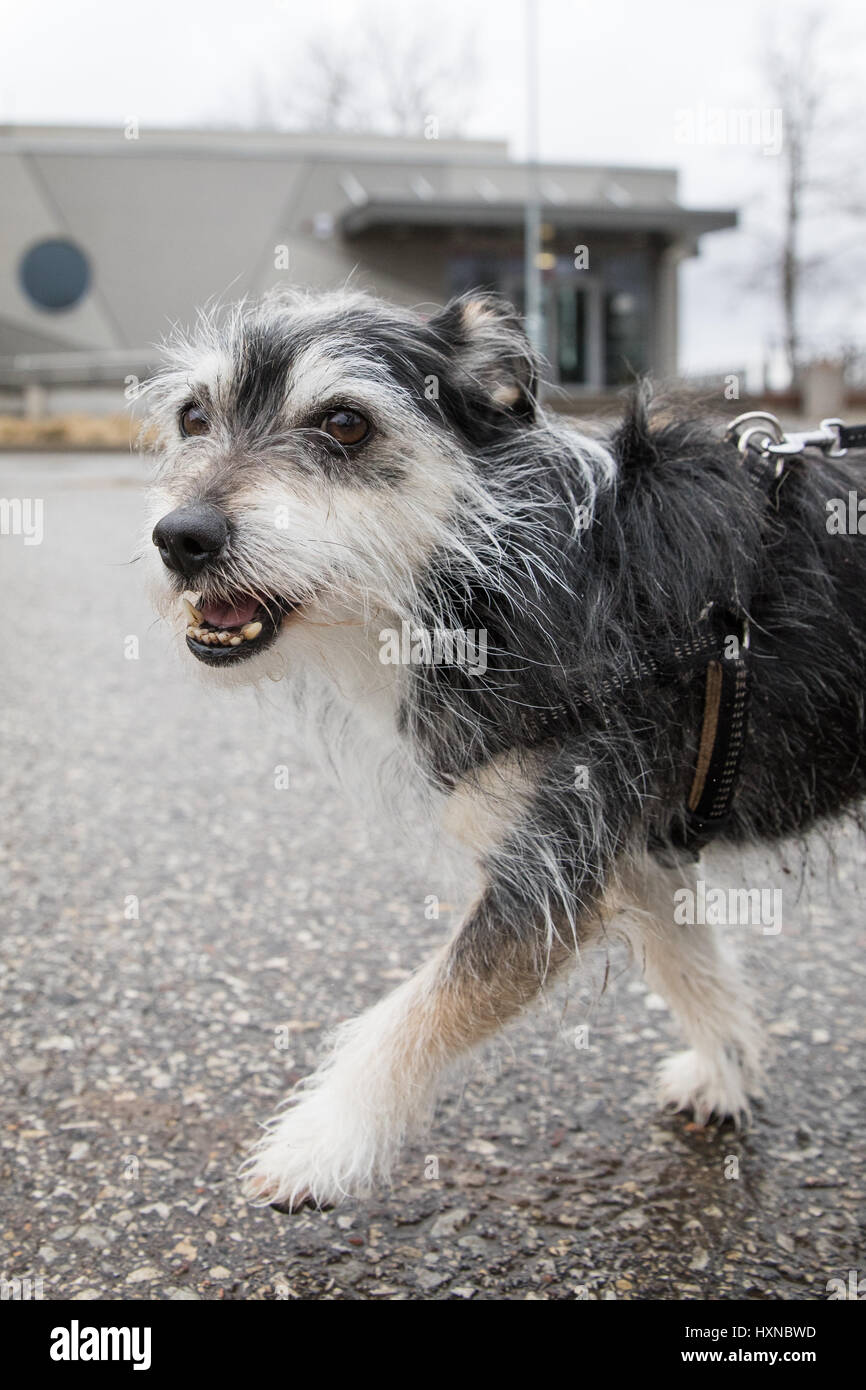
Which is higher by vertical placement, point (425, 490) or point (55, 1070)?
point (425, 490)

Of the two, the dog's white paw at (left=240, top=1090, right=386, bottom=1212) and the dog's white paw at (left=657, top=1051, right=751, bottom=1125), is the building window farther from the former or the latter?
the dog's white paw at (left=240, top=1090, right=386, bottom=1212)

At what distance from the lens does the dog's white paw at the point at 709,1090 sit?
3145 mm

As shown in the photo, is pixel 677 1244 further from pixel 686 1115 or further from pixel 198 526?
pixel 198 526

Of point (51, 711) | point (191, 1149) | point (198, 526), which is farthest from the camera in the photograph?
point (51, 711)

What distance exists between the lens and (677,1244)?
2629 millimetres

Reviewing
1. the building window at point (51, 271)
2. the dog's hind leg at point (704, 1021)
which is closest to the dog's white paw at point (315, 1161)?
the dog's hind leg at point (704, 1021)

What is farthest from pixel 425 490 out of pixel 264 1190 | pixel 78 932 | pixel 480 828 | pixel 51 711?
pixel 51 711

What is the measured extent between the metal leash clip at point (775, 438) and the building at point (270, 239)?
30676mm

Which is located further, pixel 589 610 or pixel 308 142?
pixel 308 142

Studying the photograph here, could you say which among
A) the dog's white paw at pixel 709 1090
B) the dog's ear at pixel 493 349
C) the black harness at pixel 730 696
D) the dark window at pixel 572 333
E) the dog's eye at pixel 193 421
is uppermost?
the dark window at pixel 572 333

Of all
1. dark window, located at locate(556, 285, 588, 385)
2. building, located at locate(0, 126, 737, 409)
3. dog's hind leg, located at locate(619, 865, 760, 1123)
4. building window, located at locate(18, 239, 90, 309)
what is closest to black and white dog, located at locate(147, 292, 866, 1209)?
dog's hind leg, located at locate(619, 865, 760, 1123)

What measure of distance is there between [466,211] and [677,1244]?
32885 millimetres

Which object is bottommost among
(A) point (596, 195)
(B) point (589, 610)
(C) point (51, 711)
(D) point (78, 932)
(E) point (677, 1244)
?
(E) point (677, 1244)

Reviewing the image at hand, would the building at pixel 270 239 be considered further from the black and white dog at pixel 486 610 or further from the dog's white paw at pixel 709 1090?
the black and white dog at pixel 486 610
